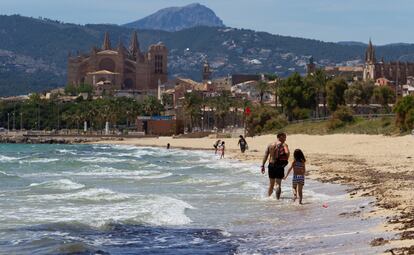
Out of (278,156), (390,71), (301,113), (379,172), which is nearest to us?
(278,156)

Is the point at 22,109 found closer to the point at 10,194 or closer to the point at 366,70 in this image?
the point at 366,70

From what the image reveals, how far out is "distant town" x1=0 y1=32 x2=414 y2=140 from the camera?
99.4 meters

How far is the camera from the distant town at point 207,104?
3912 inches

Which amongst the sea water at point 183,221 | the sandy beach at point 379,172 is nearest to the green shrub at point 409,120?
the sandy beach at point 379,172

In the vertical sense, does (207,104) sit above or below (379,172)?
above

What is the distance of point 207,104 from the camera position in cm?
13675

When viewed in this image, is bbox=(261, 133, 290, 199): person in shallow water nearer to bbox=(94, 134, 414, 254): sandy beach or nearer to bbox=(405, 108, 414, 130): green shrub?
bbox=(94, 134, 414, 254): sandy beach

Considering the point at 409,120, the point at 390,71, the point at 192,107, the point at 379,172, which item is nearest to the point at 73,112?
the point at 192,107

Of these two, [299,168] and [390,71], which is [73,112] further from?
[299,168]

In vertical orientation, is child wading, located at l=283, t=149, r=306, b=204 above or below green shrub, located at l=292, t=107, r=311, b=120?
below

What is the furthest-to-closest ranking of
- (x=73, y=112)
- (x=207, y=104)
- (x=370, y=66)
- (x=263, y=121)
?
(x=370, y=66)
(x=73, y=112)
(x=207, y=104)
(x=263, y=121)

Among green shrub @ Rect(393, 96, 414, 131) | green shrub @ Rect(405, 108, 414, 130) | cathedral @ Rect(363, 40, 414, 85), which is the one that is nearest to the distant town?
cathedral @ Rect(363, 40, 414, 85)

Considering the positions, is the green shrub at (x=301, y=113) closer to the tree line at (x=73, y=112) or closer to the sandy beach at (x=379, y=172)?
the sandy beach at (x=379, y=172)

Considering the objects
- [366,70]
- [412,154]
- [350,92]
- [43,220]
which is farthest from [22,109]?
[43,220]
